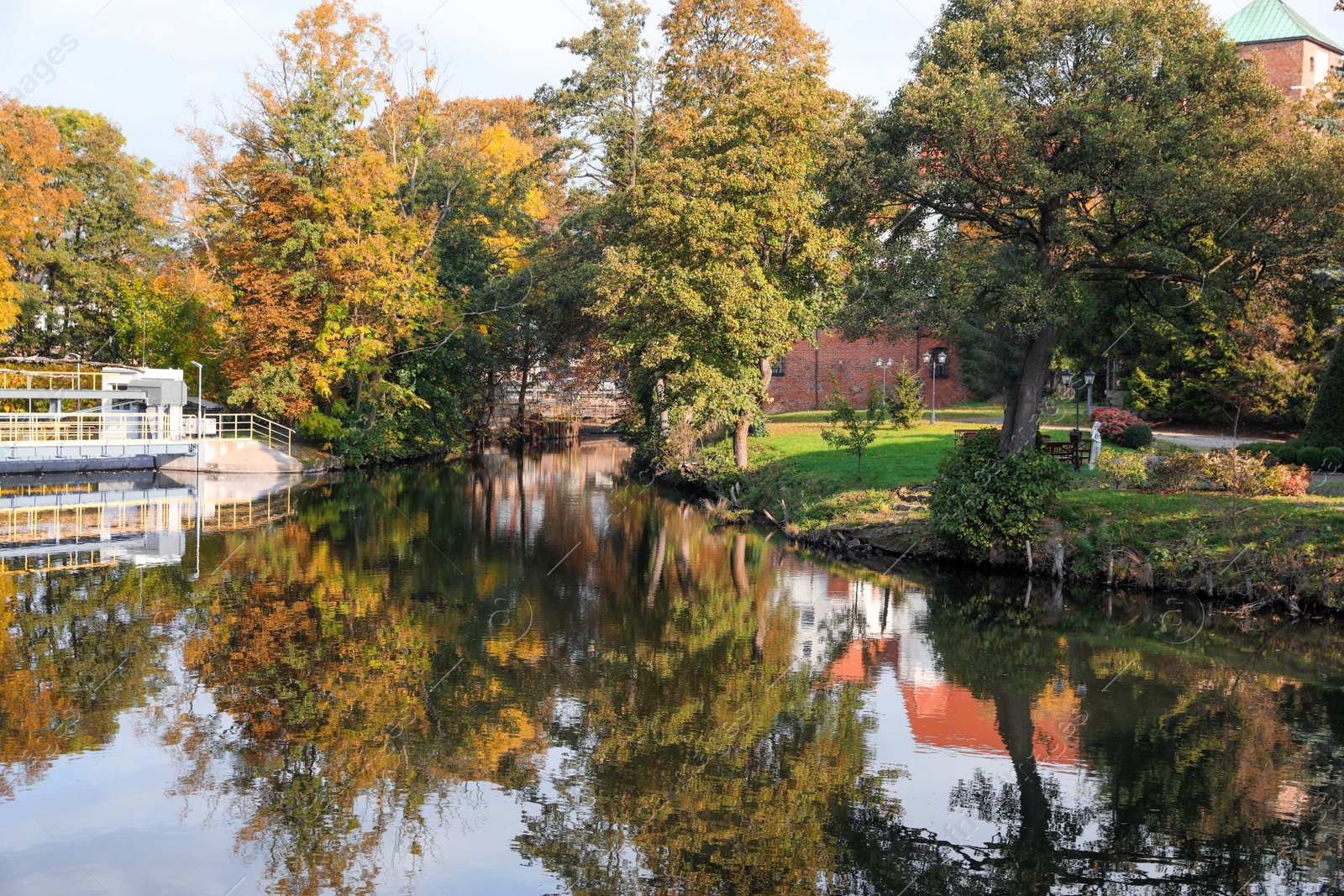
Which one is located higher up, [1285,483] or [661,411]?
[661,411]

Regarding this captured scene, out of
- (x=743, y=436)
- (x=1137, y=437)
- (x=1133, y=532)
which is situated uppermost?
(x=1137, y=437)

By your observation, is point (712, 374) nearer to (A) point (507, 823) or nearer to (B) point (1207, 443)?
(B) point (1207, 443)

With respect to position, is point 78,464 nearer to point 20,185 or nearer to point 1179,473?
point 20,185

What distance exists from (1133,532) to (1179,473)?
112 inches

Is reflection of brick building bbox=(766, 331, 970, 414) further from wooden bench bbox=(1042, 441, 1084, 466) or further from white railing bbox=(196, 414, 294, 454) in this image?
wooden bench bbox=(1042, 441, 1084, 466)

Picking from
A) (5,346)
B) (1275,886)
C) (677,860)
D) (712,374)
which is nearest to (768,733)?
(677,860)

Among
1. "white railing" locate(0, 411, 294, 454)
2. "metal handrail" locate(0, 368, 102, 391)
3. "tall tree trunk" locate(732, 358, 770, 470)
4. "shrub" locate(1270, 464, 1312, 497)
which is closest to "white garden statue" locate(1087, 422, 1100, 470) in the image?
"shrub" locate(1270, 464, 1312, 497)

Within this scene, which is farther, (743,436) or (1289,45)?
(1289,45)

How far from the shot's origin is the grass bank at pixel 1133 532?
1664 centimetres

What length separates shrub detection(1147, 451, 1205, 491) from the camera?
2014 centimetres

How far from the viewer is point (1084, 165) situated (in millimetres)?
19812

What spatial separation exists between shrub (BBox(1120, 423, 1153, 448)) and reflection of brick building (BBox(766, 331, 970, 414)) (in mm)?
17956

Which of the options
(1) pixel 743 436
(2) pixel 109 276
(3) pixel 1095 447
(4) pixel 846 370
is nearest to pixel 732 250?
(1) pixel 743 436

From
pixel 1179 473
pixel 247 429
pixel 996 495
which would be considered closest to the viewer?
pixel 996 495
